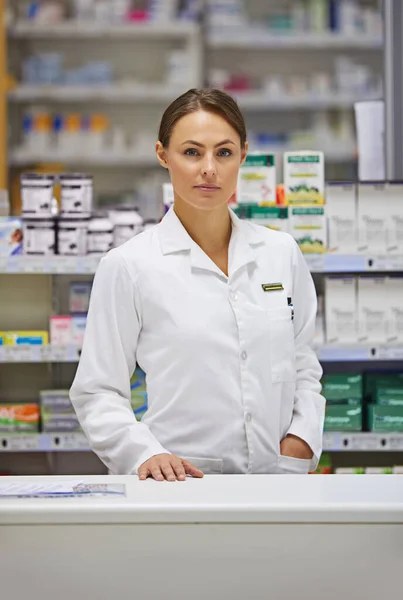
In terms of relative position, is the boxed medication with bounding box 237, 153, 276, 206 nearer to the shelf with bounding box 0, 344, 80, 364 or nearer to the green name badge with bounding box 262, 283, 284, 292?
the shelf with bounding box 0, 344, 80, 364

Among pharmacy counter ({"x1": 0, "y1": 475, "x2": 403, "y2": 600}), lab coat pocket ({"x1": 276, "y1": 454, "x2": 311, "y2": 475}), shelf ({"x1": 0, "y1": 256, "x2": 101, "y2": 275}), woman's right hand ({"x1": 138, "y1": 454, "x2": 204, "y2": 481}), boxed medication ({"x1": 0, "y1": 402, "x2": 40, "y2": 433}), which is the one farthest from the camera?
boxed medication ({"x1": 0, "y1": 402, "x2": 40, "y2": 433})

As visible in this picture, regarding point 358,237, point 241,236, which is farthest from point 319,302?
point 241,236

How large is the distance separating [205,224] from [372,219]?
1410 mm

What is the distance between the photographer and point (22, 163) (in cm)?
750

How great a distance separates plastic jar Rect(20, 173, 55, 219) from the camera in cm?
345

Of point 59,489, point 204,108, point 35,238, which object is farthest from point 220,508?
point 35,238

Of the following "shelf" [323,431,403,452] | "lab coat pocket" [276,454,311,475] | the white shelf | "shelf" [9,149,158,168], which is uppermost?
the white shelf

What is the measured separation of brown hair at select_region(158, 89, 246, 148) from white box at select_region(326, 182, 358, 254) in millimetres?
1362

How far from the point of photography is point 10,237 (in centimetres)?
345

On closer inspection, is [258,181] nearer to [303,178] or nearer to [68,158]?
[303,178]

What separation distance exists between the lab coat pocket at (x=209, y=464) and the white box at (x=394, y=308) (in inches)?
60.6

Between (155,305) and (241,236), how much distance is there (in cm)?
28

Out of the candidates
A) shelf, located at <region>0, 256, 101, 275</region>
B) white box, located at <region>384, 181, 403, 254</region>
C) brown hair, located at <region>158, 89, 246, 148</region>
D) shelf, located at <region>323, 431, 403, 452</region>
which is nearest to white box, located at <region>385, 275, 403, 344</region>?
white box, located at <region>384, 181, 403, 254</region>

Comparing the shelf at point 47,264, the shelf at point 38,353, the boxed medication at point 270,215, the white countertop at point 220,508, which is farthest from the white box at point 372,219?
the white countertop at point 220,508
